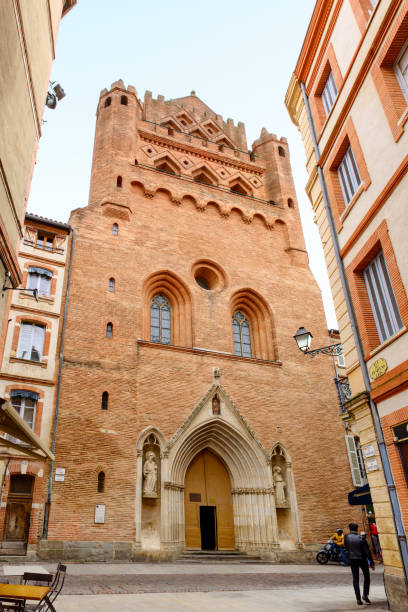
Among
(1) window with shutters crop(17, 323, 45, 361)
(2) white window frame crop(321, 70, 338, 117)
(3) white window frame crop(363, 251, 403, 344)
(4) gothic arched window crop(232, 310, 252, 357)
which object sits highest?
(2) white window frame crop(321, 70, 338, 117)

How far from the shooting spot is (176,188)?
24281 mm

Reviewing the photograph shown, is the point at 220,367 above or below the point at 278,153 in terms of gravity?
below

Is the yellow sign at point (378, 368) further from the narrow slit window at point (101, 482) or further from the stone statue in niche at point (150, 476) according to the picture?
the narrow slit window at point (101, 482)

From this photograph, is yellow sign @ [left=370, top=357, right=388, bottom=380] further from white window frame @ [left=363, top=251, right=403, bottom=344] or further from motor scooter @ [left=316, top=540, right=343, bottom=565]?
motor scooter @ [left=316, top=540, right=343, bottom=565]

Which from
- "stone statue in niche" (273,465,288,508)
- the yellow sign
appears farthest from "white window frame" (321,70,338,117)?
"stone statue in niche" (273,465,288,508)

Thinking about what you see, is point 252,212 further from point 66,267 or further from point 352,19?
point 352,19

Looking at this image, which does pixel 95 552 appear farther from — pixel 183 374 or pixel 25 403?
pixel 183 374

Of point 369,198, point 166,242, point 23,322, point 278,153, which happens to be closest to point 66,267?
point 23,322

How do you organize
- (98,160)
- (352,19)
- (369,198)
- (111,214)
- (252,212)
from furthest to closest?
(252,212) < (98,160) < (111,214) < (352,19) < (369,198)

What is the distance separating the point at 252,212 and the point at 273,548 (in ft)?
52.0

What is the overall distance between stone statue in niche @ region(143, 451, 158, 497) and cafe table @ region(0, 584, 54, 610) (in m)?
11.2

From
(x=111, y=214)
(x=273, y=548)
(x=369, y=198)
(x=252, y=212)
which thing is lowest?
(x=273, y=548)

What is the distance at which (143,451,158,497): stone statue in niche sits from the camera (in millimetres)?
16672

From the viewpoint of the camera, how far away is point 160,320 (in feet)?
69.5
